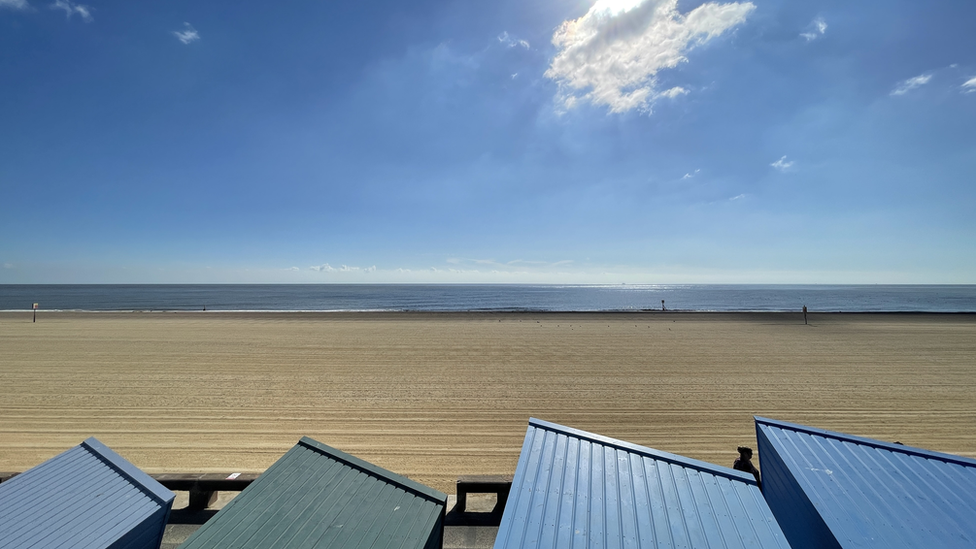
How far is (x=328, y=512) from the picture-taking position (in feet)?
9.71

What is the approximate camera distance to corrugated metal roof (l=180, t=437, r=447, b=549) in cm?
270

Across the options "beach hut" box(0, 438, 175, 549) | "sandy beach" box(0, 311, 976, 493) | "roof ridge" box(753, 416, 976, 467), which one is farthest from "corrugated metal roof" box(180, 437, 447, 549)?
"roof ridge" box(753, 416, 976, 467)

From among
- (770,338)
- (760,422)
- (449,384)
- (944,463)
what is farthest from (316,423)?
(770,338)

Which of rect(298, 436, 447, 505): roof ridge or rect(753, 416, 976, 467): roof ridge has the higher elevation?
rect(753, 416, 976, 467): roof ridge

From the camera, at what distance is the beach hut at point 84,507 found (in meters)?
2.70

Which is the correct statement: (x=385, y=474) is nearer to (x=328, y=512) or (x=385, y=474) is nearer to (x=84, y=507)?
(x=328, y=512)

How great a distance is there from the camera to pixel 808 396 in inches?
422

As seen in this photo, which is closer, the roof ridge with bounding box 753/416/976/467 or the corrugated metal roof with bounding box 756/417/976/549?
the corrugated metal roof with bounding box 756/417/976/549

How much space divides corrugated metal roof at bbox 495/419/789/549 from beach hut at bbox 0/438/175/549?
9.68 ft

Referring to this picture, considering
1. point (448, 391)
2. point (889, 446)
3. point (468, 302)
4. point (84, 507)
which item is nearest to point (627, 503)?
point (889, 446)

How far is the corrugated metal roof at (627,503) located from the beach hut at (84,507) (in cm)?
295

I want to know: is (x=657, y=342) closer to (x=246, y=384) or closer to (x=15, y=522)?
(x=246, y=384)

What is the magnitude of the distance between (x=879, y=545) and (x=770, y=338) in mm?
21431

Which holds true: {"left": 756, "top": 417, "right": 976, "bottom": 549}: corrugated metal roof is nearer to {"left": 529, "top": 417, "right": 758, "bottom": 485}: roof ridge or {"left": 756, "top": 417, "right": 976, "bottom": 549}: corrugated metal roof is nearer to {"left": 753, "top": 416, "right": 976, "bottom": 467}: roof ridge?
{"left": 753, "top": 416, "right": 976, "bottom": 467}: roof ridge
